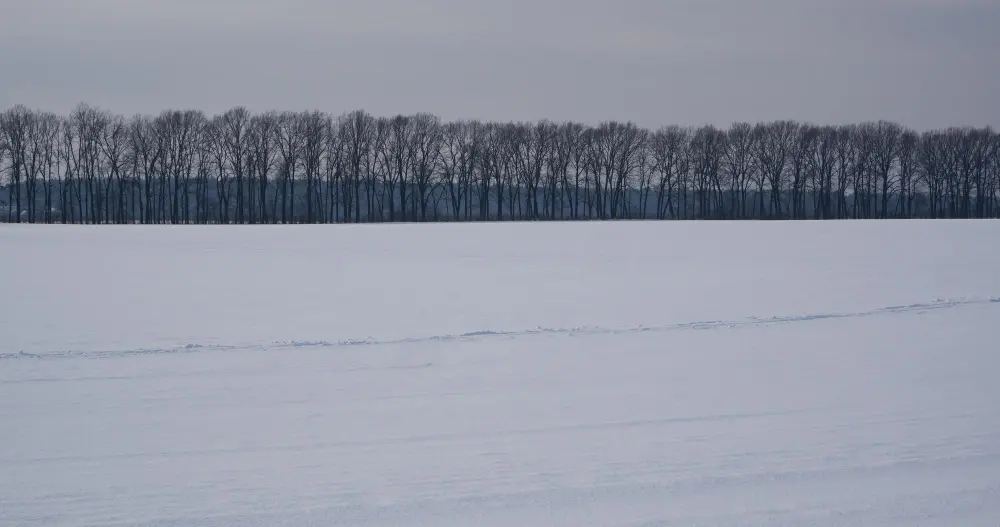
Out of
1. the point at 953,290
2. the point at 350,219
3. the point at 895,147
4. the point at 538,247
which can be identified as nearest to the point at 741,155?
A: the point at 895,147

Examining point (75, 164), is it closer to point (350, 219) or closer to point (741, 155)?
point (350, 219)

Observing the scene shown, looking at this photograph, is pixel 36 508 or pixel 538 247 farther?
pixel 538 247

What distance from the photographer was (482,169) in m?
78.8

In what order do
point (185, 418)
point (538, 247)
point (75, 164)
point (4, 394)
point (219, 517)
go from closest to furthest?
point (219, 517), point (185, 418), point (4, 394), point (538, 247), point (75, 164)

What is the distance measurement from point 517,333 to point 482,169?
69076 mm


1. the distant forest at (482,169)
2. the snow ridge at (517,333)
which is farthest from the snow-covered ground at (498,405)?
the distant forest at (482,169)

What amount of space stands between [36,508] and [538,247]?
82.0 feet

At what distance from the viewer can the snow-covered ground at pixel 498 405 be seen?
4703 mm

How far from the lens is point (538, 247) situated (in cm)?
2914

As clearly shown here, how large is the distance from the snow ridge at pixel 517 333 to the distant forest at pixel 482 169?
6361cm

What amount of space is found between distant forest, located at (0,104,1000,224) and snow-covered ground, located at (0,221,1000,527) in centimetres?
6138

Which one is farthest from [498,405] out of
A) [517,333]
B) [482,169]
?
[482,169]

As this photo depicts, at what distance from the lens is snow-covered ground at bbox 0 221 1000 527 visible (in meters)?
4.70

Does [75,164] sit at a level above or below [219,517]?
above
